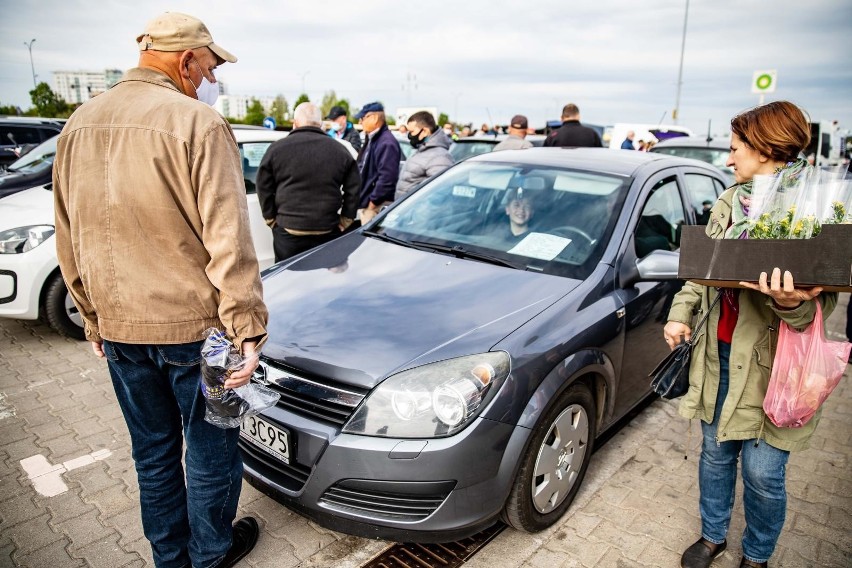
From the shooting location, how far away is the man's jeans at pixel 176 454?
77.9 inches

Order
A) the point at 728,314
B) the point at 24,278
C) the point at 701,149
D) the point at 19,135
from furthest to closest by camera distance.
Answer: the point at 19,135 < the point at 701,149 < the point at 24,278 < the point at 728,314

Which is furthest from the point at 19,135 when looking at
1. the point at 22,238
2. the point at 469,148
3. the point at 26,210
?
the point at 469,148

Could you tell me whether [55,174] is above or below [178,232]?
above

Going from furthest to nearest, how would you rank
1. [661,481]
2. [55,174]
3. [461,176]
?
[461,176] < [661,481] < [55,174]

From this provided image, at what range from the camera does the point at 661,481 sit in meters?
3.05

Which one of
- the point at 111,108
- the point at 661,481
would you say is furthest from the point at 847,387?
the point at 111,108

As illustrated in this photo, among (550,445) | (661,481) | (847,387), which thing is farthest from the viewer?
(847,387)

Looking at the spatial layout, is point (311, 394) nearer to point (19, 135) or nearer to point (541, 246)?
point (541, 246)

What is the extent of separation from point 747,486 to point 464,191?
216 cm

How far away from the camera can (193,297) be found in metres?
1.87

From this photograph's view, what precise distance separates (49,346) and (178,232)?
11.7ft

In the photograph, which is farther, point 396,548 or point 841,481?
point 841,481

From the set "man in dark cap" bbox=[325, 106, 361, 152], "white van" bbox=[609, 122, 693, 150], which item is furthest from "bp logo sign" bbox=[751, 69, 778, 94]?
"man in dark cap" bbox=[325, 106, 361, 152]

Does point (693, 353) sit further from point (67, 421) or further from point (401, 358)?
point (67, 421)
